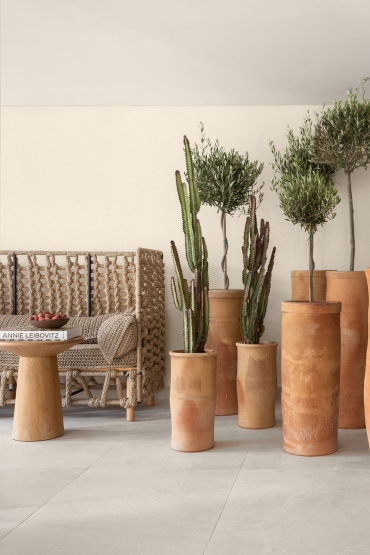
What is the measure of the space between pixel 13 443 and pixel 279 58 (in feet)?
9.39

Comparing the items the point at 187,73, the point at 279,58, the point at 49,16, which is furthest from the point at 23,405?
the point at 279,58

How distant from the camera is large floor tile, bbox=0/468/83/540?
2.07 metres

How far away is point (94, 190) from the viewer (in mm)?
4527

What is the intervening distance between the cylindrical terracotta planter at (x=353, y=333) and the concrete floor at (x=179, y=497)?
0.84ft

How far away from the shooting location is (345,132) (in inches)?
139

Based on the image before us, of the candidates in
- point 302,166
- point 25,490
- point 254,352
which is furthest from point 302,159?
point 25,490

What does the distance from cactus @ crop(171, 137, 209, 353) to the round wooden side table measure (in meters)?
0.71

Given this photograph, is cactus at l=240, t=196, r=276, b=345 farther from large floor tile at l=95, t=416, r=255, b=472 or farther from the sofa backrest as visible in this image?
the sofa backrest

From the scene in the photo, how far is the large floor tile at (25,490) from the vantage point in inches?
81.5

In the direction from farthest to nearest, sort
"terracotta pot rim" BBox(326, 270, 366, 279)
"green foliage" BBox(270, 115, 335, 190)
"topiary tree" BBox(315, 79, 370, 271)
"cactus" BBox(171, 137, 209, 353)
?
"green foliage" BBox(270, 115, 335, 190)
"topiary tree" BBox(315, 79, 370, 271)
"terracotta pot rim" BBox(326, 270, 366, 279)
"cactus" BBox(171, 137, 209, 353)

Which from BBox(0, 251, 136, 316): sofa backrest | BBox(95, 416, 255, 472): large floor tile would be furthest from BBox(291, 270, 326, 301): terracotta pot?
BBox(0, 251, 136, 316): sofa backrest

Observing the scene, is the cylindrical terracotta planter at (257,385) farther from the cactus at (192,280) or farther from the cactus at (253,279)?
the cactus at (192,280)

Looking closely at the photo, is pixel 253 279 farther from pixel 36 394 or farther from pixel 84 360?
pixel 36 394

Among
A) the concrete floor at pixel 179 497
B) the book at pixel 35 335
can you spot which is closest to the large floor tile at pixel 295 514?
the concrete floor at pixel 179 497
